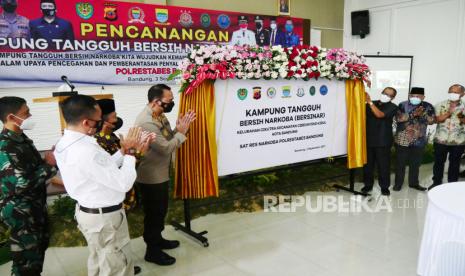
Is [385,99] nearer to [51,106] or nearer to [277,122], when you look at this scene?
[277,122]

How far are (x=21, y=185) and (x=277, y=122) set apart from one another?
2.40m

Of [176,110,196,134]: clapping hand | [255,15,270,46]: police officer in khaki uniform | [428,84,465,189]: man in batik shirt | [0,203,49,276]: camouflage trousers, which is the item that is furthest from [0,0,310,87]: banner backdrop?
[428,84,465,189]: man in batik shirt

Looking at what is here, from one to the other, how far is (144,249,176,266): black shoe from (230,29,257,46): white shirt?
442 cm

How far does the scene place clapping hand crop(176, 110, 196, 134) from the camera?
2.92 metres

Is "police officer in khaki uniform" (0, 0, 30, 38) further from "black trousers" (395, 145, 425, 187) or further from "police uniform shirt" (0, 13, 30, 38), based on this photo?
"black trousers" (395, 145, 425, 187)

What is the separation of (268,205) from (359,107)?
1.62 m

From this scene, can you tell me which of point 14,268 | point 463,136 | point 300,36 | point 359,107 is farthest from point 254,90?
point 300,36

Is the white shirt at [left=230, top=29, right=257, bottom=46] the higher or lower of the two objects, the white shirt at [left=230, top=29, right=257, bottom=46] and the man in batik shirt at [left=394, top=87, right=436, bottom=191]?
the higher

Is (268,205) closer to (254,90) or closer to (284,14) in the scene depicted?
(254,90)

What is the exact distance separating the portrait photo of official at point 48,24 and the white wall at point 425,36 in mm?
6175

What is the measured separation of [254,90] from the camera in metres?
3.54

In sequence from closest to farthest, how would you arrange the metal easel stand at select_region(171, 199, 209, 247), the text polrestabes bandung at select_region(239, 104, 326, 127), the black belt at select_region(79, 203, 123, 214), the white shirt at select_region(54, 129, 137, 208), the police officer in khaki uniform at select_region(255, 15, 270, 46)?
the white shirt at select_region(54, 129, 137, 208), the black belt at select_region(79, 203, 123, 214), the metal easel stand at select_region(171, 199, 209, 247), the text polrestabes bandung at select_region(239, 104, 326, 127), the police officer in khaki uniform at select_region(255, 15, 270, 46)

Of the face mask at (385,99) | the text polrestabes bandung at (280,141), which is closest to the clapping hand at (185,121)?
the text polrestabes bandung at (280,141)

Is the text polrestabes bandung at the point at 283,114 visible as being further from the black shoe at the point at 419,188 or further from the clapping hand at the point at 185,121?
the black shoe at the point at 419,188
